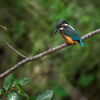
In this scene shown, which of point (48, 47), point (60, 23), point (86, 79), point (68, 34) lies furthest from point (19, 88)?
point (86, 79)

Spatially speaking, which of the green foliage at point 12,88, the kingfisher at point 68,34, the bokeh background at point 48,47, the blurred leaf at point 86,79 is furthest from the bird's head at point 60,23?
the blurred leaf at point 86,79

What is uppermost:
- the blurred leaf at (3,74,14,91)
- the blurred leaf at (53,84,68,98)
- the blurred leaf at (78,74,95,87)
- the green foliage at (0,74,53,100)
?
the blurred leaf at (3,74,14,91)

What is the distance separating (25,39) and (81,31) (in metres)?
0.89

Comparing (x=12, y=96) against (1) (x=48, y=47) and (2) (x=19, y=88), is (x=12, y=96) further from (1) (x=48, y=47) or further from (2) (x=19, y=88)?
(1) (x=48, y=47)

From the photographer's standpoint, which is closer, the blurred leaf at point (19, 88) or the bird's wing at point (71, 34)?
the blurred leaf at point (19, 88)

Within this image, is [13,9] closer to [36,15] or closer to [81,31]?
[36,15]

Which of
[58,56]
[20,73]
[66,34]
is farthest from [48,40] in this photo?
[66,34]

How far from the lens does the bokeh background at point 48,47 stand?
2.97 metres

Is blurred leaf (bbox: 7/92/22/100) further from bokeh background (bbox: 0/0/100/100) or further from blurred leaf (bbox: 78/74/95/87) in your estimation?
blurred leaf (bbox: 78/74/95/87)

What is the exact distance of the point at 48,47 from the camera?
308 centimetres

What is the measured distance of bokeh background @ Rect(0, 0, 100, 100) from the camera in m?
2.97

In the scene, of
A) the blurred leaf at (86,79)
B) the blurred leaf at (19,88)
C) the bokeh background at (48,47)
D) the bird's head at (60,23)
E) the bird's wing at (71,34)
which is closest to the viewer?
the blurred leaf at (19,88)

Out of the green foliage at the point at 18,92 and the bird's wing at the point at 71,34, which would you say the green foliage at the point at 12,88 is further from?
the bird's wing at the point at 71,34

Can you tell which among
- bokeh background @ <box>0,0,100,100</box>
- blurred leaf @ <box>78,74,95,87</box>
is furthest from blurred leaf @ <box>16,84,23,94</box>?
blurred leaf @ <box>78,74,95,87</box>
